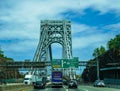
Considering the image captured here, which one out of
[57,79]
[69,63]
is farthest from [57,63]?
[57,79]

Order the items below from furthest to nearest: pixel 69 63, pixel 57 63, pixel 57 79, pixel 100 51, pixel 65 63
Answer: pixel 100 51 → pixel 57 63 → pixel 69 63 → pixel 65 63 → pixel 57 79

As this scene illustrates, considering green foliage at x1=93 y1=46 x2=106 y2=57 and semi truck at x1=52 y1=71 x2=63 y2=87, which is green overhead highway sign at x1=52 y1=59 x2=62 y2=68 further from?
green foliage at x1=93 y1=46 x2=106 y2=57

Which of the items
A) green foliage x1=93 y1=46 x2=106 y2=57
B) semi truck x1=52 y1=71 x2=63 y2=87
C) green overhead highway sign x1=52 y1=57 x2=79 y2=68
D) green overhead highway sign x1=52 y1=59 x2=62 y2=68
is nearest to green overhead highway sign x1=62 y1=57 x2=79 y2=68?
green overhead highway sign x1=52 y1=57 x2=79 y2=68

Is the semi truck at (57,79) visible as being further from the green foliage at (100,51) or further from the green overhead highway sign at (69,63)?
the green foliage at (100,51)

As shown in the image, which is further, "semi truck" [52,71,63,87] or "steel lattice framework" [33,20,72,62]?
"steel lattice framework" [33,20,72,62]

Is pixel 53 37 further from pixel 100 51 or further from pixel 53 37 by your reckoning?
pixel 100 51

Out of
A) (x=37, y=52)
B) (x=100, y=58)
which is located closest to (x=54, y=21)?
(x=37, y=52)

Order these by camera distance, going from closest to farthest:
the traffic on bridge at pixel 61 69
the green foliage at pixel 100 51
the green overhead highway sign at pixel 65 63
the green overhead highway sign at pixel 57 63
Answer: the traffic on bridge at pixel 61 69, the green overhead highway sign at pixel 65 63, the green overhead highway sign at pixel 57 63, the green foliage at pixel 100 51

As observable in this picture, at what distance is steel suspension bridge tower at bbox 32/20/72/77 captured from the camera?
177 metres

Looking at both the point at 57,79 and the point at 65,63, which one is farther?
the point at 65,63

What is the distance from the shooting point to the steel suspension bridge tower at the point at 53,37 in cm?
17657

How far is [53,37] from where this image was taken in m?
185

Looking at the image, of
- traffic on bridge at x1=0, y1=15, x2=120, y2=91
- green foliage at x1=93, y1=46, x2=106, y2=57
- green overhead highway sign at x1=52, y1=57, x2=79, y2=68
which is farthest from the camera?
green foliage at x1=93, y1=46, x2=106, y2=57

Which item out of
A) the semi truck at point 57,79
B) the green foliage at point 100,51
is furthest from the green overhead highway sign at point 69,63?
the green foliage at point 100,51
